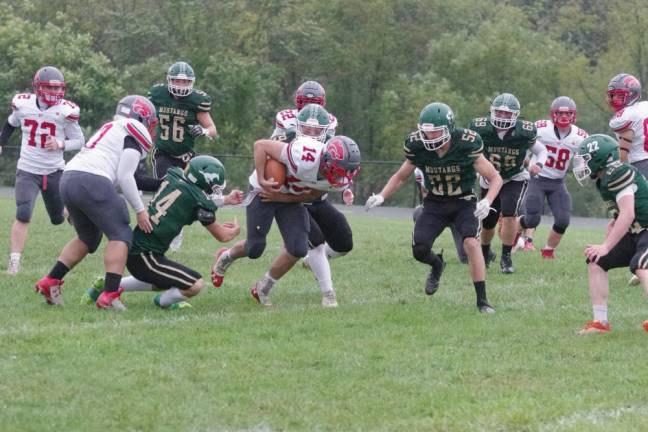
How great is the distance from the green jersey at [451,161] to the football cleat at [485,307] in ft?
2.79

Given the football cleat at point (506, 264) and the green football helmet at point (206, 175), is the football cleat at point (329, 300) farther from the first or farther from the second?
the football cleat at point (506, 264)

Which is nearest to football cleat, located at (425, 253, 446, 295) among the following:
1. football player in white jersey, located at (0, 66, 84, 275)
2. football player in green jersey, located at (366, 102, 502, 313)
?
football player in green jersey, located at (366, 102, 502, 313)

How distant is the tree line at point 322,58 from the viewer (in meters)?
33.5

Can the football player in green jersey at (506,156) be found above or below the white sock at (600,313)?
above

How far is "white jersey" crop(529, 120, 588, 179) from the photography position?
12.4m

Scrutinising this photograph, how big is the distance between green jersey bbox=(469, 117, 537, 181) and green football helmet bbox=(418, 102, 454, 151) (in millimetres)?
2681

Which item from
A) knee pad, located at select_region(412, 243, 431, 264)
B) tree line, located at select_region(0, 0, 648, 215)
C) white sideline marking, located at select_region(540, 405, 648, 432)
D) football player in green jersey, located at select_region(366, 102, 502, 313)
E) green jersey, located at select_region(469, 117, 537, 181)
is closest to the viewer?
white sideline marking, located at select_region(540, 405, 648, 432)

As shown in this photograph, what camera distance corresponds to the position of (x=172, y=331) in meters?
7.32

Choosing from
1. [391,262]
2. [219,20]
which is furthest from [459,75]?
[391,262]

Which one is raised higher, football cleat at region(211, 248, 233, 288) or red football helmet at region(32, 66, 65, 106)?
red football helmet at region(32, 66, 65, 106)

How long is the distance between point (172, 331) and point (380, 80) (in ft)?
108

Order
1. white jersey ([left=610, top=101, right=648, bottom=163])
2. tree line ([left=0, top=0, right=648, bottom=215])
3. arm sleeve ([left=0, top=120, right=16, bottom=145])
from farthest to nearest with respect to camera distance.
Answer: tree line ([left=0, top=0, right=648, bottom=215]), arm sleeve ([left=0, top=120, right=16, bottom=145]), white jersey ([left=610, top=101, right=648, bottom=163])

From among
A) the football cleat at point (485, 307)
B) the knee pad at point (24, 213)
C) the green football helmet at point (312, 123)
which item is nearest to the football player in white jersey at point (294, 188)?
the green football helmet at point (312, 123)

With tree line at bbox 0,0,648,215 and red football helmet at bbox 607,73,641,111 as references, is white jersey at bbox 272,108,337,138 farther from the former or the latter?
tree line at bbox 0,0,648,215
